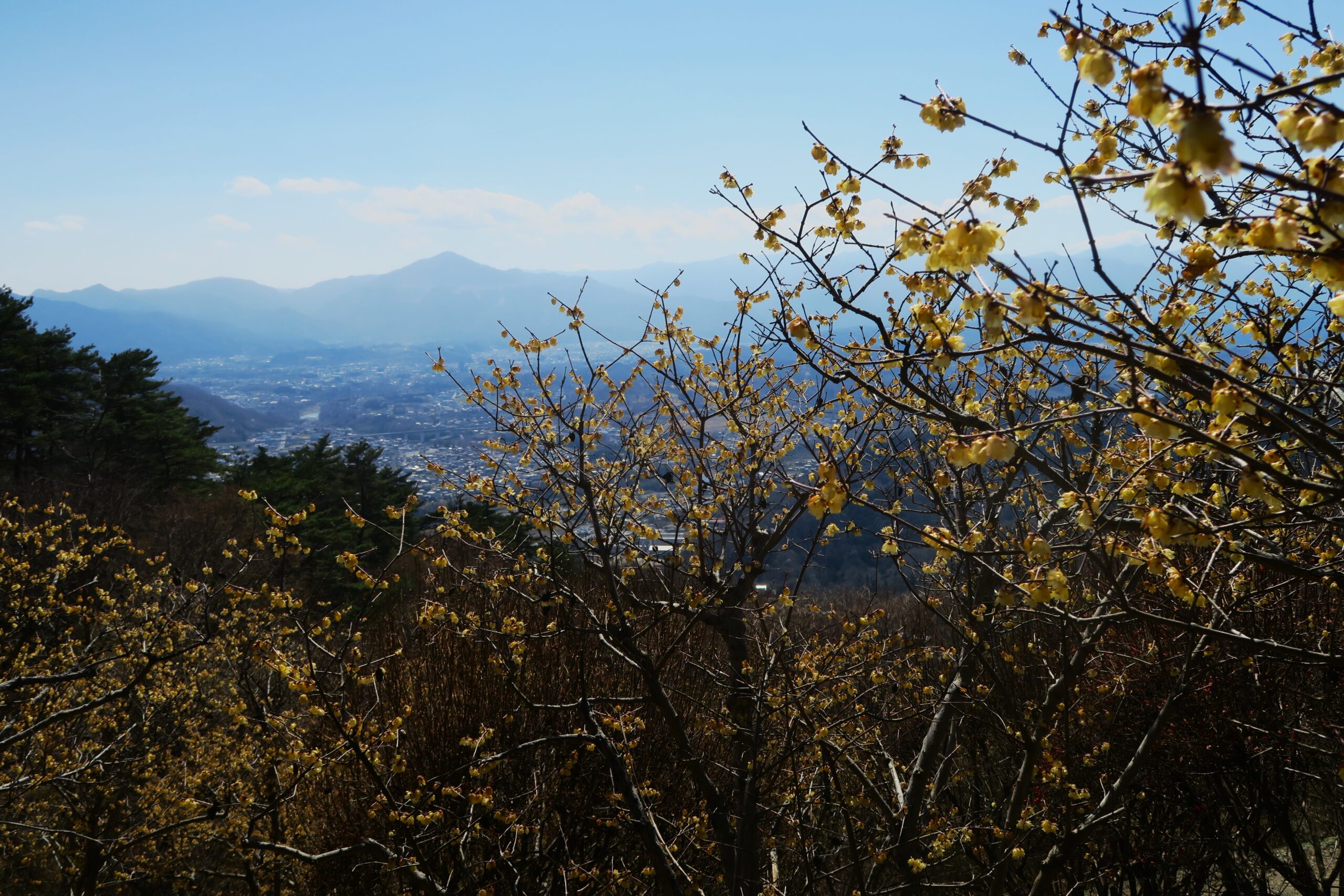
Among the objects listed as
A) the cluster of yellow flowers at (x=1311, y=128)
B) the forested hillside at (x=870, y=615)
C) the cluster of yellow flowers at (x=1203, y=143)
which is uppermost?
the cluster of yellow flowers at (x=1311, y=128)

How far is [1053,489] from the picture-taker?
380 inches

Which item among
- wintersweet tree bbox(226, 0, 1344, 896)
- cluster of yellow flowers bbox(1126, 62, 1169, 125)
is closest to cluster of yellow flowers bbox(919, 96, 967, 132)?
wintersweet tree bbox(226, 0, 1344, 896)

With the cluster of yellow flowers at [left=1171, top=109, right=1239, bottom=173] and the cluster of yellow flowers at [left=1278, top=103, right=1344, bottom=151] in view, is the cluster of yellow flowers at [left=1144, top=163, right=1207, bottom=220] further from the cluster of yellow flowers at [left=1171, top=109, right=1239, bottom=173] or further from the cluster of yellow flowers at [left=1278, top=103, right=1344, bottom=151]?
the cluster of yellow flowers at [left=1278, top=103, right=1344, bottom=151]

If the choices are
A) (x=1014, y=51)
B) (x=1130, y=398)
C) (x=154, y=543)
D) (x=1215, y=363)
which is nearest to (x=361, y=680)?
(x=1130, y=398)

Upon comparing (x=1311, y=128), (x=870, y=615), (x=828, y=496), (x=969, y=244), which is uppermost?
(x=1311, y=128)

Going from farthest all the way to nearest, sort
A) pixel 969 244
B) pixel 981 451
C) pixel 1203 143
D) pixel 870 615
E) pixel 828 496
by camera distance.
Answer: pixel 870 615
pixel 828 496
pixel 981 451
pixel 969 244
pixel 1203 143

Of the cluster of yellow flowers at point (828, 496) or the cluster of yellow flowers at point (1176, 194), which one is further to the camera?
the cluster of yellow flowers at point (828, 496)

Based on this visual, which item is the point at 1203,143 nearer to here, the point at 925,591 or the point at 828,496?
the point at 828,496

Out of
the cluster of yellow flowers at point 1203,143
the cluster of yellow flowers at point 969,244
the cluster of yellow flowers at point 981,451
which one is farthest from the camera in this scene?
the cluster of yellow flowers at point 981,451

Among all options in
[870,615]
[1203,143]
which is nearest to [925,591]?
[870,615]

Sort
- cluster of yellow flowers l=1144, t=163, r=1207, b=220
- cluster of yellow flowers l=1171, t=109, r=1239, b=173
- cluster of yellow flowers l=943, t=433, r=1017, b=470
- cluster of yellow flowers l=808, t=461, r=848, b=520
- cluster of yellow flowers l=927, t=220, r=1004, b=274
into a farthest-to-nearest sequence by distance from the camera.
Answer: cluster of yellow flowers l=808, t=461, r=848, b=520
cluster of yellow flowers l=943, t=433, r=1017, b=470
cluster of yellow flowers l=927, t=220, r=1004, b=274
cluster of yellow flowers l=1144, t=163, r=1207, b=220
cluster of yellow flowers l=1171, t=109, r=1239, b=173

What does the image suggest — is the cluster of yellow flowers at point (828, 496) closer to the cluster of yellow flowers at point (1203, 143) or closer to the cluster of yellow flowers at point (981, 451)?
the cluster of yellow flowers at point (981, 451)

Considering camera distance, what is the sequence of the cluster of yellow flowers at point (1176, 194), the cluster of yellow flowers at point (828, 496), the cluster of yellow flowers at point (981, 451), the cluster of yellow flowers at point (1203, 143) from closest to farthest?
the cluster of yellow flowers at point (1203, 143), the cluster of yellow flowers at point (1176, 194), the cluster of yellow flowers at point (981, 451), the cluster of yellow flowers at point (828, 496)

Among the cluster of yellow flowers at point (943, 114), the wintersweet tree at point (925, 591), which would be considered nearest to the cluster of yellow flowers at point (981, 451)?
the wintersweet tree at point (925, 591)
